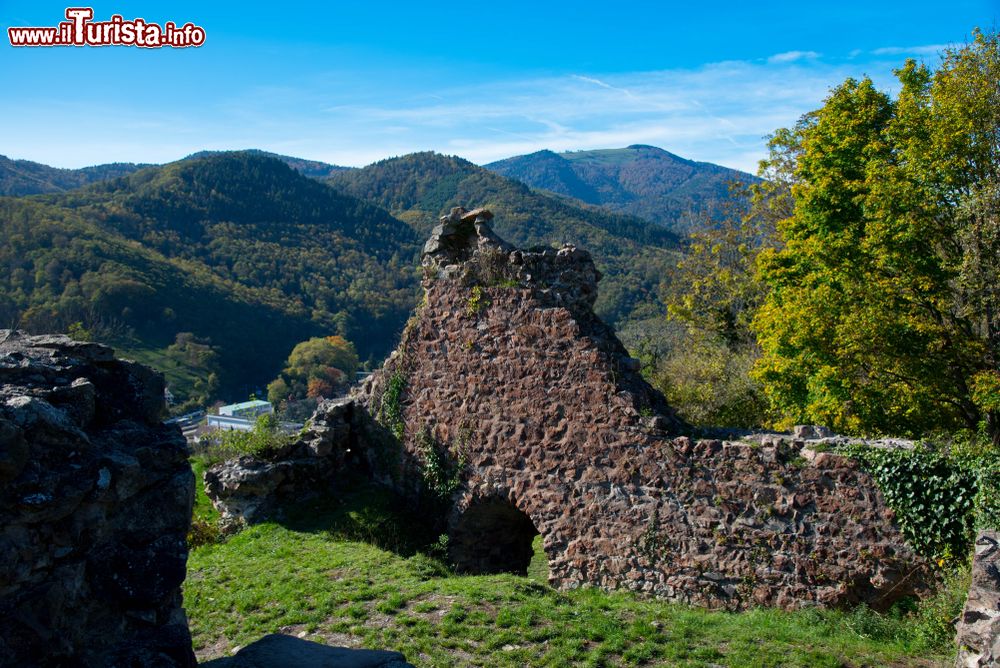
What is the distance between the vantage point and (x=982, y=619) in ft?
18.7

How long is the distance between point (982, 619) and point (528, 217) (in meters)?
87.3

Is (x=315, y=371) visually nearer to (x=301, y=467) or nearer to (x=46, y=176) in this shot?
(x=301, y=467)

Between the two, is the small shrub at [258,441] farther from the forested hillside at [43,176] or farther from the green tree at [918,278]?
the forested hillside at [43,176]

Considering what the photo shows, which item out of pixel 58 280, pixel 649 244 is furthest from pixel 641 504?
pixel 649 244

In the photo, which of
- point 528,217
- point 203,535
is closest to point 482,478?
point 203,535

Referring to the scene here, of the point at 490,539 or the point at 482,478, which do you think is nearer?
the point at 482,478

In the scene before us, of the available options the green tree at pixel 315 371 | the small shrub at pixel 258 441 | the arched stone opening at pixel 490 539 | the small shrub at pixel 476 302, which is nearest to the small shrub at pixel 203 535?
the small shrub at pixel 258 441

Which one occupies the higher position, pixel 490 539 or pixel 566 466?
pixel 566 466

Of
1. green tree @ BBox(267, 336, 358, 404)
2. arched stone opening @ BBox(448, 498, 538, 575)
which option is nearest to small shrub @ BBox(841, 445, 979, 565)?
arched stone opening @ BBox(448, 498, 538, 575)

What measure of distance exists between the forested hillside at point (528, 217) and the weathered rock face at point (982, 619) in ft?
126

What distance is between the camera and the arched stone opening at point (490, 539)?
11273 mm

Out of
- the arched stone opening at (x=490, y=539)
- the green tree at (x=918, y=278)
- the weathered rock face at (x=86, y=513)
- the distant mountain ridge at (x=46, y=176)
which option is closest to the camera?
the weathered rock face at (x=86, y=513)

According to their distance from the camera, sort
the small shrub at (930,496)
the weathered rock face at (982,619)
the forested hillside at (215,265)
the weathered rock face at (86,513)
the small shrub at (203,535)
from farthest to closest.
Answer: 1. the forested hillside at (215,265)
2. the small shrub at (203,535)
3. the small shrub at (930,496)
4. the weathered rock face at (982,619)
5. the weathered rock face at (86,513)

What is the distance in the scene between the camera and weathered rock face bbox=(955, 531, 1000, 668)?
5.52 m
